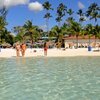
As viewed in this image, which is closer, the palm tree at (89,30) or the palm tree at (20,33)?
the palm tree at (89,30)

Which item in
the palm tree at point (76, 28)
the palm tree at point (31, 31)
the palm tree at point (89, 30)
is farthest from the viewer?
the palm tree at point (31, 31)

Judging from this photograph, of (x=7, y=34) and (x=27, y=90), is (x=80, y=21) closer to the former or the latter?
(x=7, y=34)

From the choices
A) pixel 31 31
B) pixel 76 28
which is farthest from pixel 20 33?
pixel 76 28

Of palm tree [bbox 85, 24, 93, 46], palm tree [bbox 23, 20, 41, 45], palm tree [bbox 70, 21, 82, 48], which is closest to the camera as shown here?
palm tree [bbox 85, 24, 93, 46]

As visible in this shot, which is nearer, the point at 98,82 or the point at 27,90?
the point at 27,90

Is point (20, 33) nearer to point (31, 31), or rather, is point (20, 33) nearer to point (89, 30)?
point (31, 31)

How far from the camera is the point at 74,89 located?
12.0 meters

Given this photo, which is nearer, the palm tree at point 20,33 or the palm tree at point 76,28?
the palm tree at point 76,28

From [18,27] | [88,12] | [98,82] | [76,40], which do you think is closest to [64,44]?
[76,40]

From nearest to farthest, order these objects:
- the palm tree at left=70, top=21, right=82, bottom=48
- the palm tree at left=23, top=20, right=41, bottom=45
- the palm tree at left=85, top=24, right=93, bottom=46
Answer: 1. the palm tree at left=85, top=24, right=93, bottom=46
2. the palm tree at left=70, top=21, right=82, bottom=48
3. the palm tree at left=23, top=20, right=41, bottom=45

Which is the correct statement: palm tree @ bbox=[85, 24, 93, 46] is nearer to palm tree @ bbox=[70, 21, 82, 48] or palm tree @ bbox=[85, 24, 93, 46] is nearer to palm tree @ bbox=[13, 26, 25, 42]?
palm tree @ bbox=[70, 21, 82, 48]

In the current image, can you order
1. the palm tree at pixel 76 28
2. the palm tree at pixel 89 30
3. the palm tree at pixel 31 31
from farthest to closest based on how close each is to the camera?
the palm tree at pixel 31 31
the palm tree at pixel 76 28
the palm tree at pixel 89 30

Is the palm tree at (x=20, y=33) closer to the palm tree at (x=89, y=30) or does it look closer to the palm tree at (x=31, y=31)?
the palm tree at (x=31, y=31)

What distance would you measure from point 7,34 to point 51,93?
89925 millimetres
